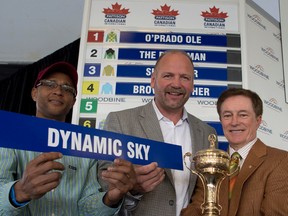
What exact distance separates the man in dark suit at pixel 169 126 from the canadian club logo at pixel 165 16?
4.50ft

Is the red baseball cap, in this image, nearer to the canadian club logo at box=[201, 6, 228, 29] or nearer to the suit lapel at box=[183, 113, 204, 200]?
the suit lapel at box=[183, 113, 204, 200]


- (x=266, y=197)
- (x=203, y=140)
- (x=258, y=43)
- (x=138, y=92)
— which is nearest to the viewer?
(x=266, y=197)

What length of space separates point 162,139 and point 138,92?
1.36 meters

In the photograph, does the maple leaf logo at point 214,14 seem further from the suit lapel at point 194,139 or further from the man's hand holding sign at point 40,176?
the man's hand holding sign at point 40,176

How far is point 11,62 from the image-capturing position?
4348 millimetres

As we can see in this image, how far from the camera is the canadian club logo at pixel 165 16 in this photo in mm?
3039

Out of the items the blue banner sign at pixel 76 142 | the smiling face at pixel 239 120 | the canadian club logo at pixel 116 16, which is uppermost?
the canadian club logo at pixel 116 16

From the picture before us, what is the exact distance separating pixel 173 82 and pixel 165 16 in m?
1.54

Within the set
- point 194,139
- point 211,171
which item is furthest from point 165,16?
point 211,171

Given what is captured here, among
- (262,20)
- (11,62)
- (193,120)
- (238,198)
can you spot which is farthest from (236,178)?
(11,62)

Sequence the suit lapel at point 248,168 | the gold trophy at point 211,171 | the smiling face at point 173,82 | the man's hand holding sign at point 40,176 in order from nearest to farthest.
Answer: the man's hand holding sign at point 40,176 < the gold trophy at point 211,171 < the suit lapel at point 248,168 < the smiling face at point 173,82

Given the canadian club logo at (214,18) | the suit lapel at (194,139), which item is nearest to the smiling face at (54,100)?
the suit lapel at (194,139)

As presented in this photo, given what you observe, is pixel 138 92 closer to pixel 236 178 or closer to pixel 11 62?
pixel 236 178

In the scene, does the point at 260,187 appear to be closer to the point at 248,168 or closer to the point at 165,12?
the point at 248,168
